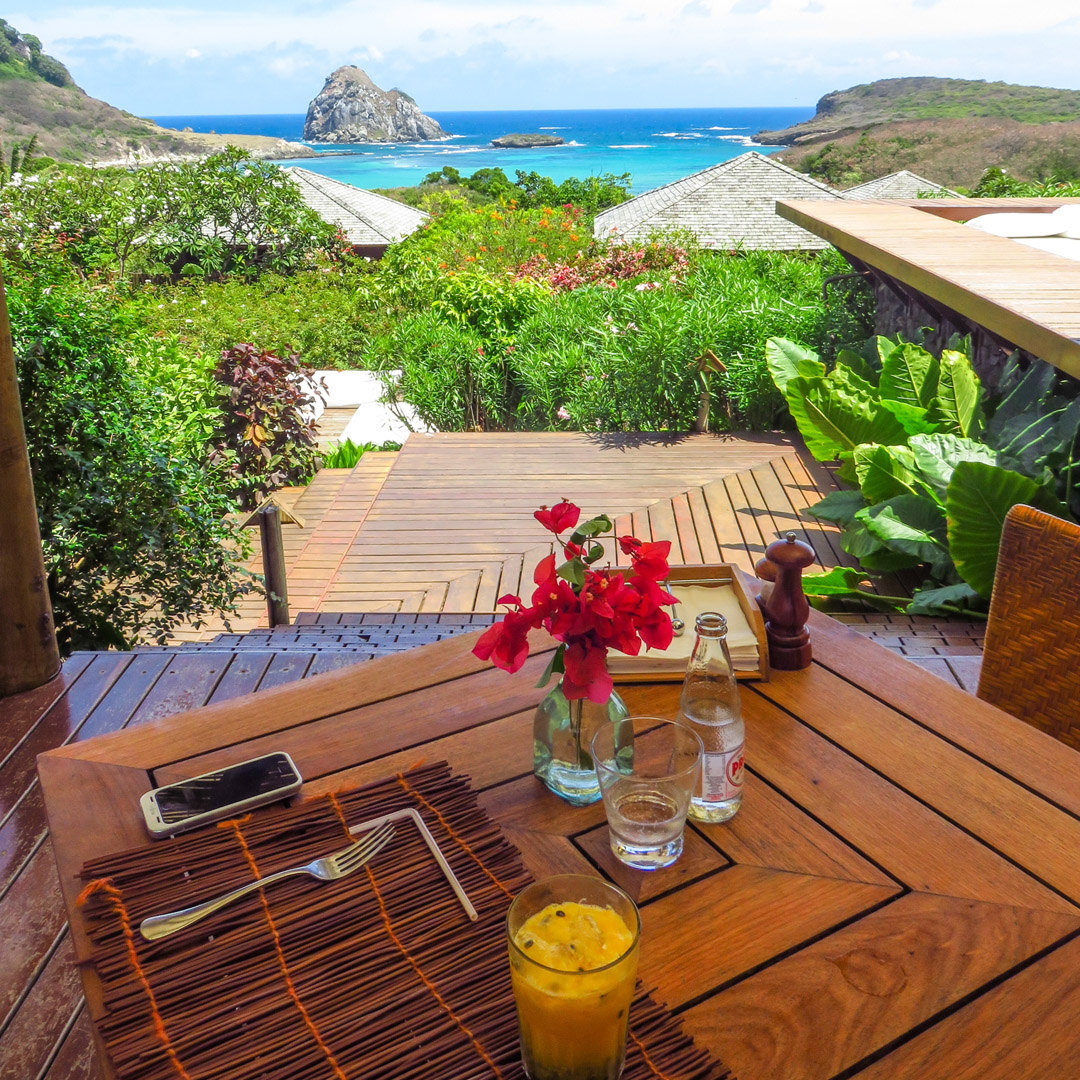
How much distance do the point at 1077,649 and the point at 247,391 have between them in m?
5.91

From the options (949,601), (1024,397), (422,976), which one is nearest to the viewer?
(422,976)

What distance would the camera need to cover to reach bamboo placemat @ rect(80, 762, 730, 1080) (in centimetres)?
73

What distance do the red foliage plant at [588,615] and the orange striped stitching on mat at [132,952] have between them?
0.43 m

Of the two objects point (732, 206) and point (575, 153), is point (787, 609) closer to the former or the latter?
point (732, 206)

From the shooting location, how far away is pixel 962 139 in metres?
43.0

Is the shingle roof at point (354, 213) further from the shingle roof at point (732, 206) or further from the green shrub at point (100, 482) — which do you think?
the green shrub at point (100, 482)

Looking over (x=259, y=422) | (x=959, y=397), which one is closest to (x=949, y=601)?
(x=959, y=397)

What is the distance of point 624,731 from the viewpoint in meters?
0.98

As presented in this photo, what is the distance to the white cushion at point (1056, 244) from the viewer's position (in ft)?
16.3

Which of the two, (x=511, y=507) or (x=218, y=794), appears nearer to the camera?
(x=218, y=794)

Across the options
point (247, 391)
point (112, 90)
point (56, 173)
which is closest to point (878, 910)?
point (247, 391)

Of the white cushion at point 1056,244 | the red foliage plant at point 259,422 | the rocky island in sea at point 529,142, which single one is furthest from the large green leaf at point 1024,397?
the rocky island in sea at point 529,142

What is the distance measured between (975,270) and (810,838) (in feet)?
12.2

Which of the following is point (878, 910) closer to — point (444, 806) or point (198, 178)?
point (444, 806)
